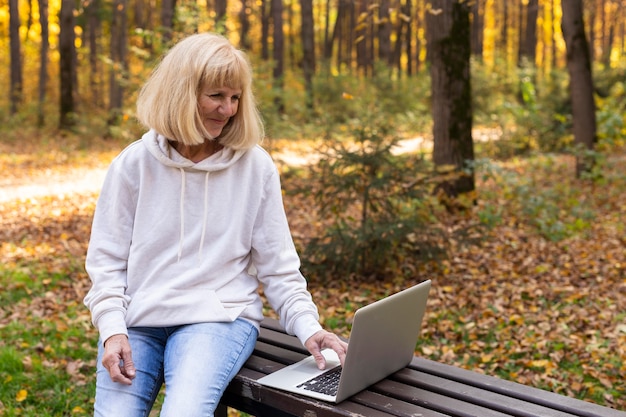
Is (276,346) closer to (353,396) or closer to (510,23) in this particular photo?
(353,396)

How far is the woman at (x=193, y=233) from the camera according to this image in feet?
8.95

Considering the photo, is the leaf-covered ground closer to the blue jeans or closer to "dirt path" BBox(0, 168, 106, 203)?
"dirt path" BBox(0, 168, 106, 203)

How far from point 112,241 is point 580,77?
33.7 ft

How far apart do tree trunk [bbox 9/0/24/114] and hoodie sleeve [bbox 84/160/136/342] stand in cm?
2194

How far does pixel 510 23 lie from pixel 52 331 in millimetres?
44589

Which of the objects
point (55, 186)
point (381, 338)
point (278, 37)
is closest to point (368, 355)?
point (381, 338)

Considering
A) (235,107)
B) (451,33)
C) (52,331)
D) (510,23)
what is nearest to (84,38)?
(510,23)

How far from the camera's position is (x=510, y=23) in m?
45.6

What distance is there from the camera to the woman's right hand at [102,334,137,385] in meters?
2.54

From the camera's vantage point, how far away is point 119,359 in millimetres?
2574

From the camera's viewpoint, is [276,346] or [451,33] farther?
[451,33]

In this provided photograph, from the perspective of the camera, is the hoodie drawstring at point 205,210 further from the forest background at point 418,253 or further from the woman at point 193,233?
the forest background at point 418,253

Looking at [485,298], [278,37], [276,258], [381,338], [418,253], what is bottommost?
[485,298]

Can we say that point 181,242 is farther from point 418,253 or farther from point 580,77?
point 580,77
